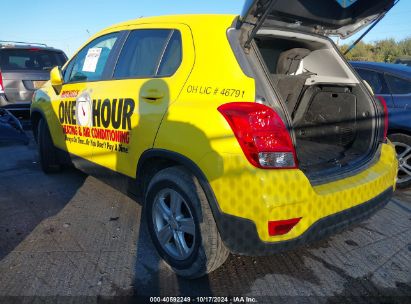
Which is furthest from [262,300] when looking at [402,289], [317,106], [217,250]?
[317,106]

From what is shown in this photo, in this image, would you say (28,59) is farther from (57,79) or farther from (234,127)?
(234,127)

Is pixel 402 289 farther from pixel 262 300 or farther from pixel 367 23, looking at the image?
pixel 367 23

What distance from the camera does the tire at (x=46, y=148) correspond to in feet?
15.3

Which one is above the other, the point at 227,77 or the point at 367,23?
the point at 367,23

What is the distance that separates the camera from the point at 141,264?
114 inches

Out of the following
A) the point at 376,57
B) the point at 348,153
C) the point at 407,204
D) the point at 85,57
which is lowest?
the point at 376,57

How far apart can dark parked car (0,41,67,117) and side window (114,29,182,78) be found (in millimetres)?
4732

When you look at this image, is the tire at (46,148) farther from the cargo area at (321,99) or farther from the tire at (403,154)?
the tire at (403,154)

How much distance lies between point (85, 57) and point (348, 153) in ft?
9.14

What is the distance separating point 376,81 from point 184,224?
349cm

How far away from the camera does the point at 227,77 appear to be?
2.34 m

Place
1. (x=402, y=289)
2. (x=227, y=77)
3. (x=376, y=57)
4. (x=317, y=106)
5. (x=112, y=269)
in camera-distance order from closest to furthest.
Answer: (x=227, y=77), (x=402, y=289), (x=112, y=269), (x=317, y=106), (x=376, y=57)

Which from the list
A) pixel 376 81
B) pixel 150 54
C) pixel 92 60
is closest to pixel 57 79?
pixel 92 60

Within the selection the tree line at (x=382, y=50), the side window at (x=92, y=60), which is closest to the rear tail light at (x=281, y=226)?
the side window at (x=92, y=60)
